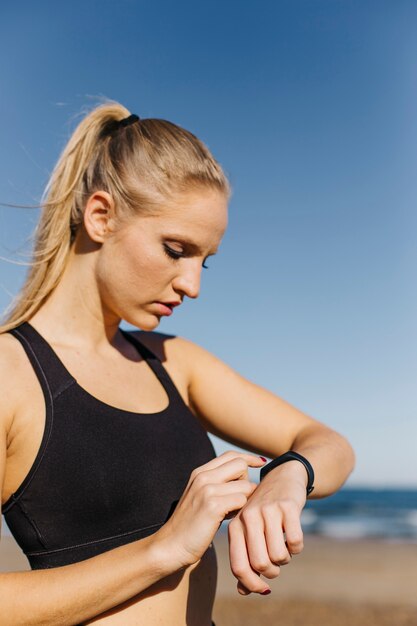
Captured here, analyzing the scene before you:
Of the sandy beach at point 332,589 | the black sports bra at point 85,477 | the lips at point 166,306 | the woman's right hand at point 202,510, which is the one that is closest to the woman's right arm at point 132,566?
the woman's right hand at point 202,510

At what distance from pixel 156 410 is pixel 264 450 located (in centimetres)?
43

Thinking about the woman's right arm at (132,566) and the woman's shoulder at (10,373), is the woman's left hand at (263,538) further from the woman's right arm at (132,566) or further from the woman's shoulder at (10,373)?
the woman's shoulder at (10,373)

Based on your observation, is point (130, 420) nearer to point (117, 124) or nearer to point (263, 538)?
point (263, 538)

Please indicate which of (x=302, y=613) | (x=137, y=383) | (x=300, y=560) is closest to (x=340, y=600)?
(x=302, y=613)

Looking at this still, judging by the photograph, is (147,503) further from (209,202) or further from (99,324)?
(209,202)

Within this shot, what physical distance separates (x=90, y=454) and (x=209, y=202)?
0.79 m

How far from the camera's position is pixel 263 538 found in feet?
5.08

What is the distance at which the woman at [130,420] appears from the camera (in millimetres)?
1673

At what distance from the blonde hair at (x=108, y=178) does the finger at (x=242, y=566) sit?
0.94 metres

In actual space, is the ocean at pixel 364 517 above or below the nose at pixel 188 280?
below

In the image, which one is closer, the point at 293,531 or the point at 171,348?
the point at 293,531

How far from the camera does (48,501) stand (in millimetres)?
1926

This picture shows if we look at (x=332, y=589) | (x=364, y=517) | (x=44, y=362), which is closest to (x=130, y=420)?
(x=44, y=362)

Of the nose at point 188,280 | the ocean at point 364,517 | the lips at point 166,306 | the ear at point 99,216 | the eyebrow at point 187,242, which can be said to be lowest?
the ocean at point 364,517
